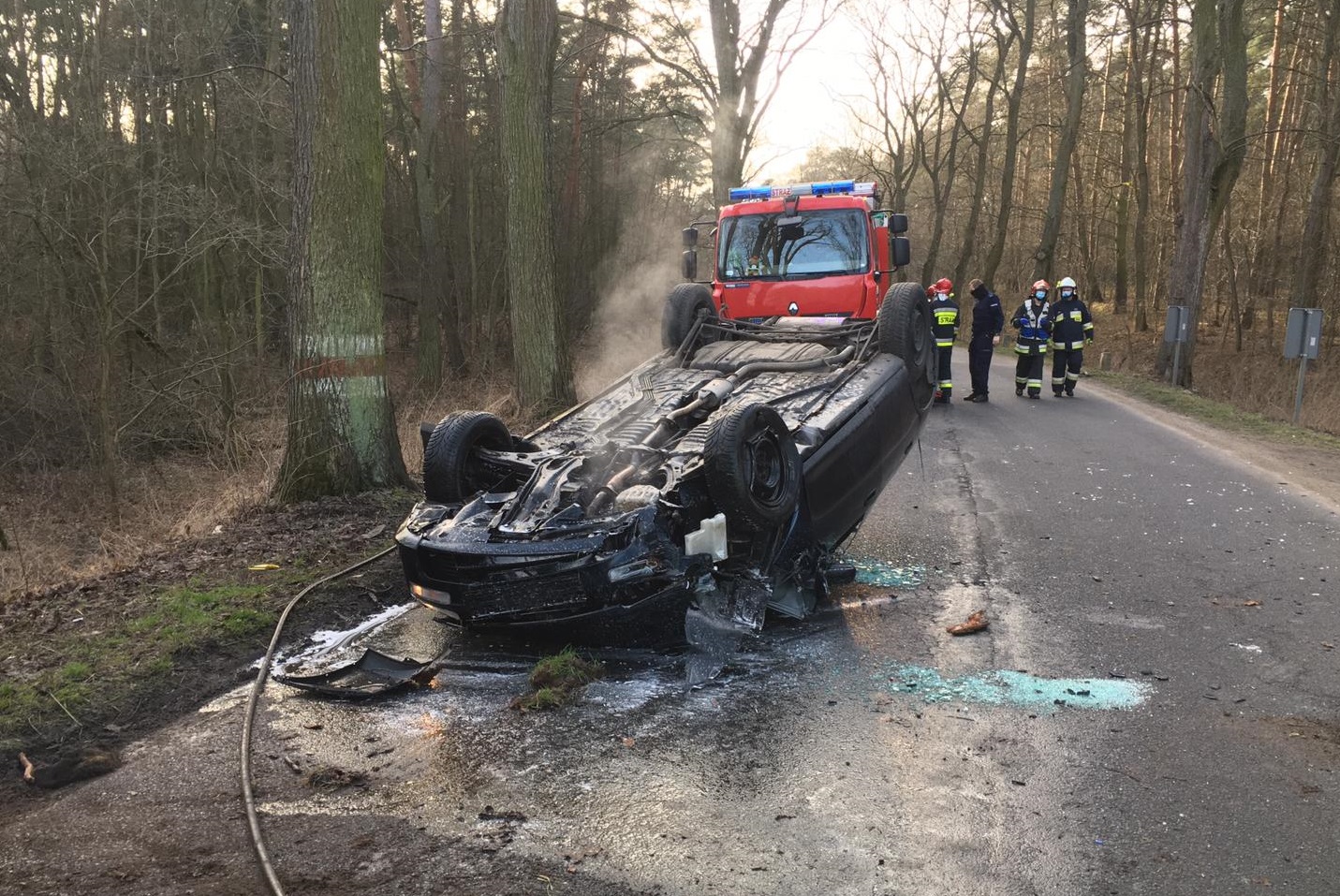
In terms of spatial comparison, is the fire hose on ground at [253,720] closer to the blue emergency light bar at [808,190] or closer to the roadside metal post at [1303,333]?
the blue emergency light bar at [808,190]

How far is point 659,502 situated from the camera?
4.55 meters

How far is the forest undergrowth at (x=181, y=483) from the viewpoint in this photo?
8.27 meters

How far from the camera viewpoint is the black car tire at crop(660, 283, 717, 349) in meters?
7.94

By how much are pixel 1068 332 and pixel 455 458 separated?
11.5 m

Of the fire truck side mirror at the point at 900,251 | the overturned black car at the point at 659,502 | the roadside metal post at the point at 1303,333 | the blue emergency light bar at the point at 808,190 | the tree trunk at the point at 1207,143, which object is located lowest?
the overturned black car at the point at 659,502

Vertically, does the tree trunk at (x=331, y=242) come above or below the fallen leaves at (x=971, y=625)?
above

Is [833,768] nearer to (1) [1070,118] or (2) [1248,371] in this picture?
(2) [1248,371]

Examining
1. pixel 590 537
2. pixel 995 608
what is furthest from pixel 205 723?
pixel 995 608

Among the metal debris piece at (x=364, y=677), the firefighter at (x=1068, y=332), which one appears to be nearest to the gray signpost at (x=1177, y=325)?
the firefighter at (x=1068, y=332)

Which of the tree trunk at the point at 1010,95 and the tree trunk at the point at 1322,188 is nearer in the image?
the tree trunk at the point at 1322,188

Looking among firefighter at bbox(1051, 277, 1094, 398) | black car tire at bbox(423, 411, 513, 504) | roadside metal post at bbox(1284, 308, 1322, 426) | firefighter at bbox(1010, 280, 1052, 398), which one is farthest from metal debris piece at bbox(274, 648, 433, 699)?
roadside metal post at bbox(1284, 308, 1322, 426)

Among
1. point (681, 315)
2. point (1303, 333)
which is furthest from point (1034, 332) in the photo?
point (681, 315)

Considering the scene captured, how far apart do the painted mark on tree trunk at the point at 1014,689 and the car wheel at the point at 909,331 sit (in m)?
2.95

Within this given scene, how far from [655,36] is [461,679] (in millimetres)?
23372
